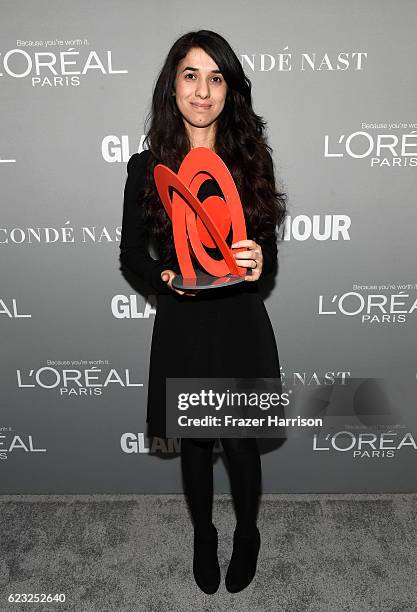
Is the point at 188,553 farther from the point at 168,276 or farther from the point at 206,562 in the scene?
the point at 168,276

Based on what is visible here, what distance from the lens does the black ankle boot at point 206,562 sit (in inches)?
73.1

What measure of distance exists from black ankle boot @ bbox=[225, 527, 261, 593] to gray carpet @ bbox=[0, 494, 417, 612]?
3cm

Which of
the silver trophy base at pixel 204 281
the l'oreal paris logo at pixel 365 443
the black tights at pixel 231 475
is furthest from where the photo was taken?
the l'oreal paris logo at pixel 365 443

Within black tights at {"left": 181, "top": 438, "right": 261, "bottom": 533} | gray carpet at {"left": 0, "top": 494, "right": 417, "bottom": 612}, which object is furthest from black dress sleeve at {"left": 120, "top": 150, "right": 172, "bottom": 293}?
gray carpet at {"left": 0, "top": 494, "right": 417, "bottom": 612}

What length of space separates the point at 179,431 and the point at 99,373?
0.52 meters

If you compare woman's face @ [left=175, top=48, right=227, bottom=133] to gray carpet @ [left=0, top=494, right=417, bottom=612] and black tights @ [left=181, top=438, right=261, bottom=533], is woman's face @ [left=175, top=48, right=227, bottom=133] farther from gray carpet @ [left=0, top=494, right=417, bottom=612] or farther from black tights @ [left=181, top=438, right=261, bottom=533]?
gray carpet @ [left=0, top=494, right=417, bottom=612]

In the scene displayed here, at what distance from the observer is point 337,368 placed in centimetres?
221

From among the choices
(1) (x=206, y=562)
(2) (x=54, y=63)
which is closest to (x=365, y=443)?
(1) (x=206, y=562)

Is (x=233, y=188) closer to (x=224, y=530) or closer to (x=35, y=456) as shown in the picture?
(x=224, y=530)

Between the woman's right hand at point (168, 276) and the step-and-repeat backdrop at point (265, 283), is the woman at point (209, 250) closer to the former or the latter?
the woman's right hand at point (168, 276)

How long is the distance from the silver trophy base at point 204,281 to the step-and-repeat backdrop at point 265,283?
1.85 ft

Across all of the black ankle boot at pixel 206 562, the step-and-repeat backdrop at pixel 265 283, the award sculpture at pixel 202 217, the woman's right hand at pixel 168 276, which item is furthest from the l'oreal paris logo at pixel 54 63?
the black ankle boot at pixel 206 562

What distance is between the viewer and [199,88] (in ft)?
5.01

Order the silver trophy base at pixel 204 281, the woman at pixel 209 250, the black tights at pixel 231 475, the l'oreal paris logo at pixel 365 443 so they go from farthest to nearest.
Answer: the l'oreal paris logo at pixel 365 443 < the black tights at pixel 231 475 < the woman at pixel 209 250 < the silver trophy base at pixel 204 281
